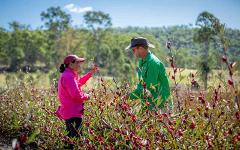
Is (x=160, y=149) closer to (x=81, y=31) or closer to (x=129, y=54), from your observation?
(x=129, y=54)

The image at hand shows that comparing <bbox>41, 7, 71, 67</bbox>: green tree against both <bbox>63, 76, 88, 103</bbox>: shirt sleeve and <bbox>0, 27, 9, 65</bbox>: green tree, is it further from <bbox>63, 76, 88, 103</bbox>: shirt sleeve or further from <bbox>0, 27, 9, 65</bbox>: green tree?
<bbox>63, 76, 88, 103</bbox>: shirt sleeve

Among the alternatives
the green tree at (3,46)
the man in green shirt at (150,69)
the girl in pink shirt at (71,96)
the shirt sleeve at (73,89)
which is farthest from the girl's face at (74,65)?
the green tree at (3,46)

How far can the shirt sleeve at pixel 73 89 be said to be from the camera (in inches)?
201

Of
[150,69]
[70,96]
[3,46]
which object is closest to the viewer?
[150,69]

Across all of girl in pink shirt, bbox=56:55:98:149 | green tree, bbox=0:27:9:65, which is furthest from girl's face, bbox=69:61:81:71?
green tree, bbox=0:27:9:65

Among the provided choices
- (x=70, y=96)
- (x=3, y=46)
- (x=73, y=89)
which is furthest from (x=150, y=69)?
(x=3, y=46)

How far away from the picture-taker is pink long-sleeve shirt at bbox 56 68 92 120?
513 centimetres

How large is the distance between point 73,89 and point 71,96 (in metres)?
0.11

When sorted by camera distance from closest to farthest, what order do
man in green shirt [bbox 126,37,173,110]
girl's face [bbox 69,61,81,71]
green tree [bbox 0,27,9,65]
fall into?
man in green shirt [bbox 126,37,173,110]
girl's face [bbox 69,61,81,71]
green tree [bbox 0,27,9,65]

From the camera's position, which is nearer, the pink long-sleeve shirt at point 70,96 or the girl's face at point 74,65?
the pink long-sleeve shirt at point 70,96

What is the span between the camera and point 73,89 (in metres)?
5.13

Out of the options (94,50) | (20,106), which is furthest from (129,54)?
(20,106)

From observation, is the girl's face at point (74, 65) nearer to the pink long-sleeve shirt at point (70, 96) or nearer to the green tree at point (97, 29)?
the pink long-sleeve shirt at point (70, 96)

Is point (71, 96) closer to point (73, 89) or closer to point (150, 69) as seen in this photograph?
point (73, 89)
